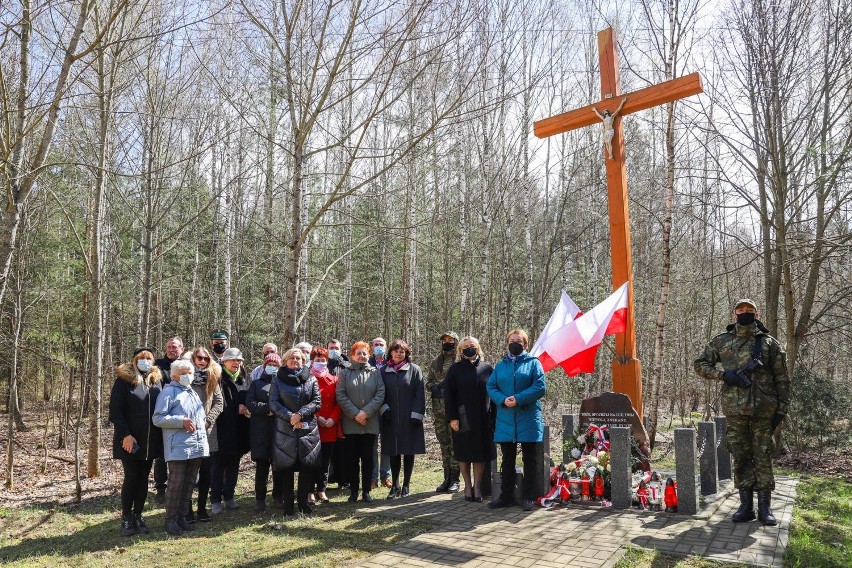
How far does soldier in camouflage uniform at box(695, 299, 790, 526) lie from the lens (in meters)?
5.59

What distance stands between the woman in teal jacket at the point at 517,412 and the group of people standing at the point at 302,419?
11 mm

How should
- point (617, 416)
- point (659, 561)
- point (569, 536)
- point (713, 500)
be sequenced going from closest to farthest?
point (659, 561), point (569, 536), point (713, 500), point (617, 416)

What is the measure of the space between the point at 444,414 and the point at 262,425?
7.12 feet

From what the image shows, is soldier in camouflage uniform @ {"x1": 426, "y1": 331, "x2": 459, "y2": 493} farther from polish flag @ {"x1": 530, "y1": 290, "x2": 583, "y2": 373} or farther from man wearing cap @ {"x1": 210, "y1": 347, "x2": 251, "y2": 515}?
man wearing cap @ {"x1": 210, "y1": 347, "x2": 251, "y2": 515}

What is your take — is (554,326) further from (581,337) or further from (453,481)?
(453,481)

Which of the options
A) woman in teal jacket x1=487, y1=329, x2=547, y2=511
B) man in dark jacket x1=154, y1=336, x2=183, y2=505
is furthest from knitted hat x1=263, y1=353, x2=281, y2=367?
woman in teal jacket x1=487, y1=329, x2=547, y2=511

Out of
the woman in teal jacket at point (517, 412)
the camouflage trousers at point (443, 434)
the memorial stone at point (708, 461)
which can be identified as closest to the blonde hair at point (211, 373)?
the camouflage trousers at point (443, 434)

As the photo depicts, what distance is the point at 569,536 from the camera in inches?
207

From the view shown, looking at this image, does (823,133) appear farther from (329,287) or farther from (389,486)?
(329,287)

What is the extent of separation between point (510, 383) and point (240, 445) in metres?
3.09

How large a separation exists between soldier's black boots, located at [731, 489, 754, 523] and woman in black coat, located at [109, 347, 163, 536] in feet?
18.2

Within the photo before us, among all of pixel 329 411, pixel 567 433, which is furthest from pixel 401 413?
pixel 567 433

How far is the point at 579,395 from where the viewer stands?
22.0 meters

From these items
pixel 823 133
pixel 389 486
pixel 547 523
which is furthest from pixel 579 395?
pixel 547 523
